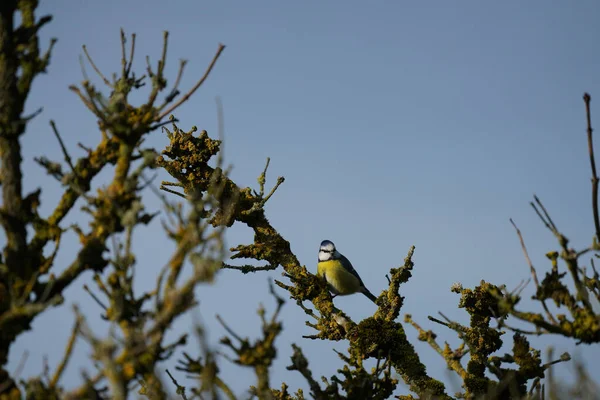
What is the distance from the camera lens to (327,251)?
1033 centimetres

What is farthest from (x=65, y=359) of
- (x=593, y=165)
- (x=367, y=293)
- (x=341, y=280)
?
(x=367, y=293)

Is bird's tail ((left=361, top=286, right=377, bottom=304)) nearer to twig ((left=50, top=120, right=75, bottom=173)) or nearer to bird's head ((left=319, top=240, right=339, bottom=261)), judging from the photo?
bird's head ((left=319, top=240, right=339, bottom=261))

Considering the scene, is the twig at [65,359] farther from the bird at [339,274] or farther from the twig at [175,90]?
the bird at [339,274]

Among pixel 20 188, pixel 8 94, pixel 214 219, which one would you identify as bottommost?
pixel 20 188

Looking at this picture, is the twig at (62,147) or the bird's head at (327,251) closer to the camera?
the twig at (62,147)

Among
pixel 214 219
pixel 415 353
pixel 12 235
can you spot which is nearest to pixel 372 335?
pixel 415 353

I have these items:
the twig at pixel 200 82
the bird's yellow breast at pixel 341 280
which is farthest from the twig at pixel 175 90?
the bird's yellow breast at pixel 341 280

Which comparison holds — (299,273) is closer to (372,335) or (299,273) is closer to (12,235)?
(372,335)

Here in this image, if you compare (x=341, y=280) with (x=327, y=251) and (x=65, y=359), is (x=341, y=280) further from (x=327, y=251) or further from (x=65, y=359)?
(x=65, y=359)

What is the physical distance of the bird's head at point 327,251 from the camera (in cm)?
1012

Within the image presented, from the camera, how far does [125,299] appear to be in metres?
3.94

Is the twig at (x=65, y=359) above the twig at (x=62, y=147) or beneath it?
beneath

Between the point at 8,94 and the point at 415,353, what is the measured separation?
5.23 meters

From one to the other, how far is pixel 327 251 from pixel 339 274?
91cm
